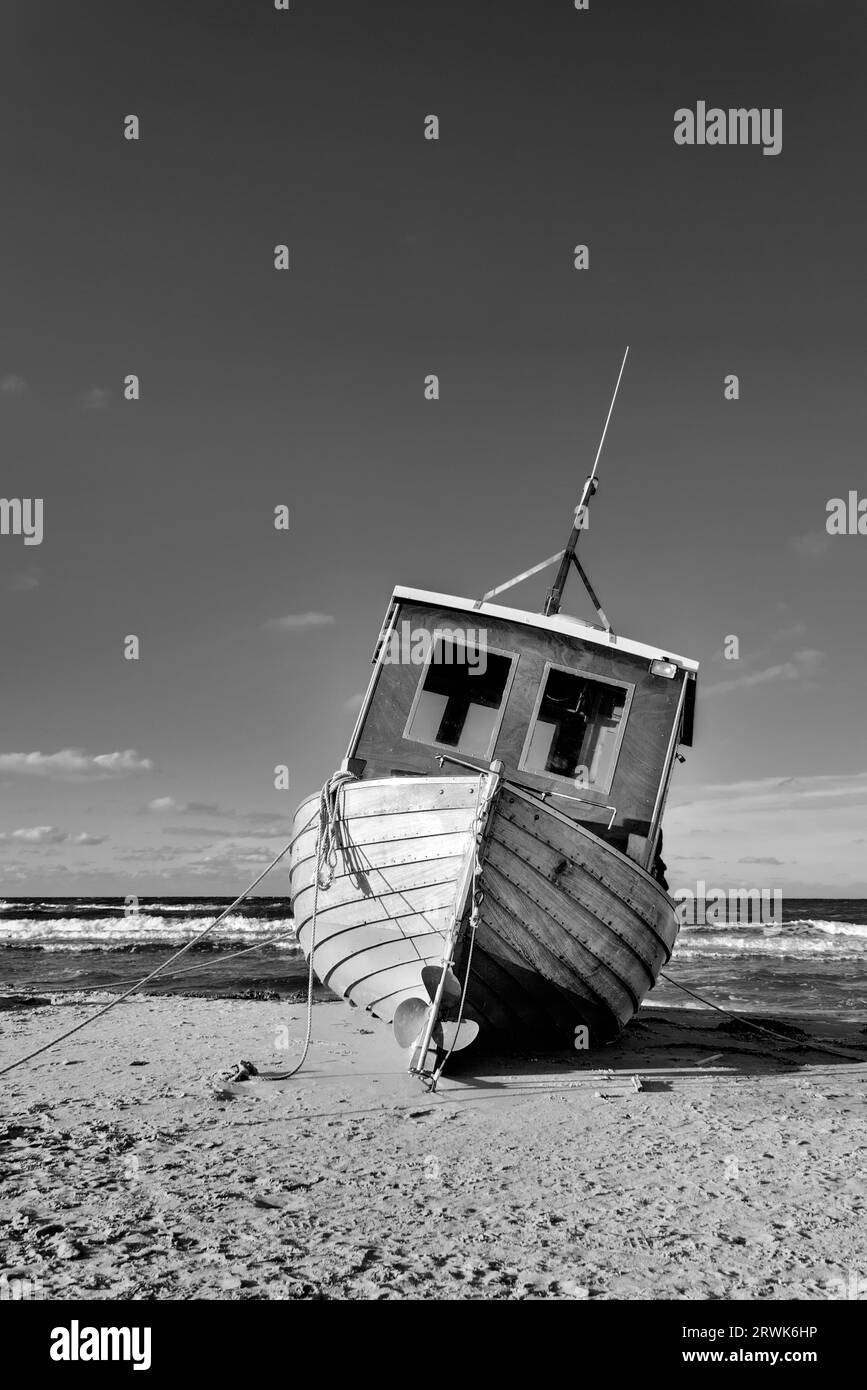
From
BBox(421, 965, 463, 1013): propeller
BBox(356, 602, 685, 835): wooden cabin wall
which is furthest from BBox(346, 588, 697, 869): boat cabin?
BBox(421, 965, 463, 1013): propeller

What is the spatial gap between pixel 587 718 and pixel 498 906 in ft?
10.1

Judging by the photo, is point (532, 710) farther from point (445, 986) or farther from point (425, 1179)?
point (425, 1179)

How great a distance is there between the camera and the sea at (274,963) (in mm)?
15477

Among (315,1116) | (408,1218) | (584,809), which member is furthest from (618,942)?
(408,1218)

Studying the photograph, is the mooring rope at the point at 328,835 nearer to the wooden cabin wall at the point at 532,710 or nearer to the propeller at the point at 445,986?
the wooden cabin wall at the point at 532,710

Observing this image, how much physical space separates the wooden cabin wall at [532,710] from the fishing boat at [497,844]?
0.01m

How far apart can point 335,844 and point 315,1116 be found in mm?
2349

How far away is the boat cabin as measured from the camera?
7.97 meters

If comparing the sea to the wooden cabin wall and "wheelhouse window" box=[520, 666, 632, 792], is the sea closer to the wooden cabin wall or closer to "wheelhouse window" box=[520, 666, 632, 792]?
the wooden cabin wall

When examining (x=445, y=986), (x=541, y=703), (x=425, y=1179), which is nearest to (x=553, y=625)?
(x=541, y=703)

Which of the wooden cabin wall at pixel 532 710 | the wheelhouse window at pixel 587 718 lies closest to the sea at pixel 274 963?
the wooden cabin wall at pixel 532 710

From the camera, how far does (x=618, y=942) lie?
729cm

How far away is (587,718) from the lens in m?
9.09
